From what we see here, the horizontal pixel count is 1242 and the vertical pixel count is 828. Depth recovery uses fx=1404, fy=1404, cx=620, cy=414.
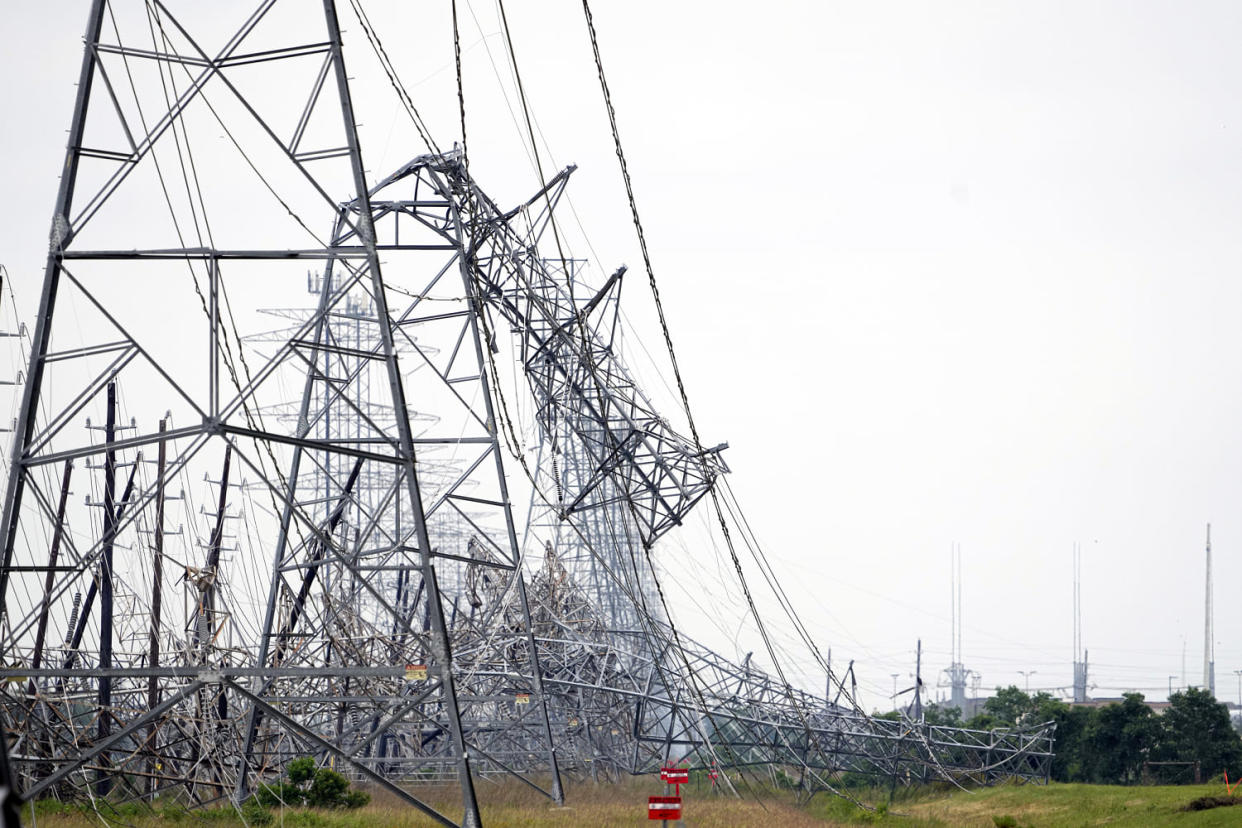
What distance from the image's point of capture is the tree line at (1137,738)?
1529 inches

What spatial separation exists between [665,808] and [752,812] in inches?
332

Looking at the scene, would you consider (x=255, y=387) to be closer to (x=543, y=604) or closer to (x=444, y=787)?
(x=444, y=787)

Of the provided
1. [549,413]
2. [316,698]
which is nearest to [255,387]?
[316,698]

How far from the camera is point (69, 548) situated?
586 inches

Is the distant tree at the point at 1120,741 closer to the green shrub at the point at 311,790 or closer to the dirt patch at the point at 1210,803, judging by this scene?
the dirt patch at the point at 1210,803

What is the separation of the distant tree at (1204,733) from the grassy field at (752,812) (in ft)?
27.9

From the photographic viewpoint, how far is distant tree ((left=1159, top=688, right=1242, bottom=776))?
38.7m

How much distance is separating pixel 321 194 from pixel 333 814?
10581 mm

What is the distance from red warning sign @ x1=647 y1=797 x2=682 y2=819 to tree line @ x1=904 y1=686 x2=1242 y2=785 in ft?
85.2

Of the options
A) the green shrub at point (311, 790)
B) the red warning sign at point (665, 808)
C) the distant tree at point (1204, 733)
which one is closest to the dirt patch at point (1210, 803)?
the red warning sign at point (665, 808)

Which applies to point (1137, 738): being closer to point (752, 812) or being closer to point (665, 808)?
point (752, 812)

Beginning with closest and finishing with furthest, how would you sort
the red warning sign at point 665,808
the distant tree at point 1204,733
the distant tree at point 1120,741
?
the red warning sign at point 665,808 → the distant tree at point 1204,733 → the distant tree at point 1120,741

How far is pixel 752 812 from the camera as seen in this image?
24.6 m

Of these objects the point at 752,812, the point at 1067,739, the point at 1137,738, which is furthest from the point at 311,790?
the point at 1067,739
